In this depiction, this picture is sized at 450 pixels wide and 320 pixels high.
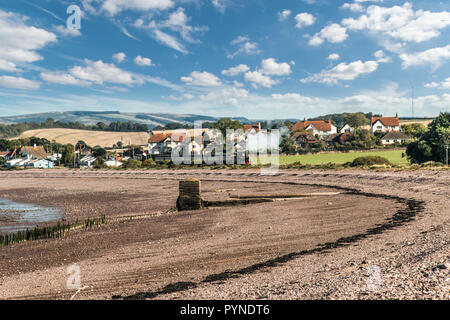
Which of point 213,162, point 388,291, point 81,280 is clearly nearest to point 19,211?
point 81,280

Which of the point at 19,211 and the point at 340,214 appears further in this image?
the point at 19,211

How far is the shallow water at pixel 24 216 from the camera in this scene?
1683cm

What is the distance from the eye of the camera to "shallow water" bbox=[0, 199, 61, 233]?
55.2ft

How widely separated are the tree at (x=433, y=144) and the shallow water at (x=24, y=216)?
42389mm

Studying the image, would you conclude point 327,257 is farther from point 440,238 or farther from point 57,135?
Answer: point 57,135

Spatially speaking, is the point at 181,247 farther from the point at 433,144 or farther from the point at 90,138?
the point at 90,138

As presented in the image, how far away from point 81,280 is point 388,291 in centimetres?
663

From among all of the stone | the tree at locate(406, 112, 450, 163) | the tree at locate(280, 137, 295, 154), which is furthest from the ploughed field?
the tree at locate(280, 137, 295, 154)

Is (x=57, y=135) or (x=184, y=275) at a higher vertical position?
(x=57, y=135)

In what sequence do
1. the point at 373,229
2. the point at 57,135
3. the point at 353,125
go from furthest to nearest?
the point at 57,135 < the point at 353,125 < the point at 373,229

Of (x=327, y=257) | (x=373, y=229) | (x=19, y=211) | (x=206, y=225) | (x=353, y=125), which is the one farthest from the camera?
(x=353, y=125)

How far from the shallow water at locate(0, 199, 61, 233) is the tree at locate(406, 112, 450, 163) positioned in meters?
42.4

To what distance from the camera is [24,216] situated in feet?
66.2

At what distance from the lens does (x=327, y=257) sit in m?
8.36
